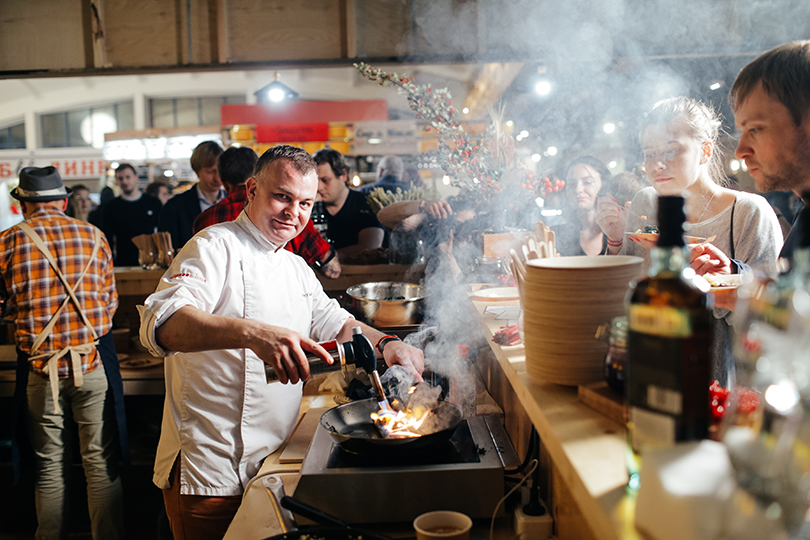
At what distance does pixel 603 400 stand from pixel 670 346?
1.06 feet

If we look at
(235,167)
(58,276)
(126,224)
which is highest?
(235,167)

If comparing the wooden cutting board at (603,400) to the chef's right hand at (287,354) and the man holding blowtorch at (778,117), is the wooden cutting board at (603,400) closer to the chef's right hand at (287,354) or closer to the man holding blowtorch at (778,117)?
the man holding blowtorch at (778,117)

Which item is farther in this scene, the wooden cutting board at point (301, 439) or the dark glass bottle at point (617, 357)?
the wooden cutting board at point (301, 439)

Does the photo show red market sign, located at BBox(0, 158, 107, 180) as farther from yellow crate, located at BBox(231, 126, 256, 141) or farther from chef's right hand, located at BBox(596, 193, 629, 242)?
chef's right hand, located at BBox(596, 193, 629, 242)

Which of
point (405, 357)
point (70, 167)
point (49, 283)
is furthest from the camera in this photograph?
point (70, 167)

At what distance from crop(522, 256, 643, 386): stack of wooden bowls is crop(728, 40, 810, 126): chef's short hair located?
0.52 metres

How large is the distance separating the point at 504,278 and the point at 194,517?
5.12 feet

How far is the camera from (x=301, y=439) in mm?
1944

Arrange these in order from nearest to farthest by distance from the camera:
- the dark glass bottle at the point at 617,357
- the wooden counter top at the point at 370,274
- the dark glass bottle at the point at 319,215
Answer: the dark glass bottle at the point at 617,357 < the wooden counter top at the point at 370,274 < the dark glass bottle at the point at 319,215

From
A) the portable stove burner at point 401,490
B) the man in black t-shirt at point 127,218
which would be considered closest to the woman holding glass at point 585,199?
the portable stove burner at point 401,490

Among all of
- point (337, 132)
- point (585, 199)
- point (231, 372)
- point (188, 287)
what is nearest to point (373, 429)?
point (231, 372)

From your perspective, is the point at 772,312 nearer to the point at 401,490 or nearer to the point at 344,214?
the point at 401,490

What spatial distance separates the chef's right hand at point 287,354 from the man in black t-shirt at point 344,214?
2.53 m

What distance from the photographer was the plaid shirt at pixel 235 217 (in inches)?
115
